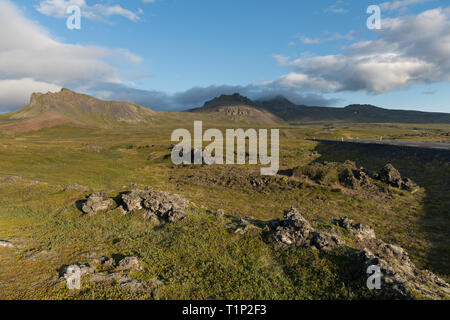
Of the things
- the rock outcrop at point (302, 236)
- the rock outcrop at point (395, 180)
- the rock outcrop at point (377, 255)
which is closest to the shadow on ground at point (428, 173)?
the rock outcrop at point (395, 180)

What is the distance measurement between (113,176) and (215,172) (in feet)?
84.8

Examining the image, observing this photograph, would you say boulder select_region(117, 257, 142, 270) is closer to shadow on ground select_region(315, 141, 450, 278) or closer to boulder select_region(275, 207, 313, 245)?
boulder select_region(275, 207, 313, 245)

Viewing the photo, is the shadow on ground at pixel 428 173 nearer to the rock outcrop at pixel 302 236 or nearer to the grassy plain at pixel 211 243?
the grassy plain at pixel 211 243

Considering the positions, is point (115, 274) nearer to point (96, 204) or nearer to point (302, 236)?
point (96, 204)

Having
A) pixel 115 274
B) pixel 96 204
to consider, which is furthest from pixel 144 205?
pixel 115 274

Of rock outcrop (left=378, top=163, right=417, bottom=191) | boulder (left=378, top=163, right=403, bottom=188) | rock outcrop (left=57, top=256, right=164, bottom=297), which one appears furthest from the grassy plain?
boulder (left=378, top=163, right=403, bottom=188)

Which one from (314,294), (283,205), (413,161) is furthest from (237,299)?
(413,161)

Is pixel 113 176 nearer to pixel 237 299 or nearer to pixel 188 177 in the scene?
pixel 188 177

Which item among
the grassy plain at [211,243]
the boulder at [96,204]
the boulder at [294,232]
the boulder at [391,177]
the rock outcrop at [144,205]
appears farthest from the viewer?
the boulder at [391,177]

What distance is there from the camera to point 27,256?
1669 cm

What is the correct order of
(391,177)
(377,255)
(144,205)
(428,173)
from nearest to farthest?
(377,255) → (144,205) → (391,177) → (428,173)

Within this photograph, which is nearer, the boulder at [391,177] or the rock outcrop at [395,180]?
the rock outcrop at [395,180]

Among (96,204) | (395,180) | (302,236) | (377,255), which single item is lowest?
(377,255)

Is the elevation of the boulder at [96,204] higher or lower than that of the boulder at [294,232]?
higher
